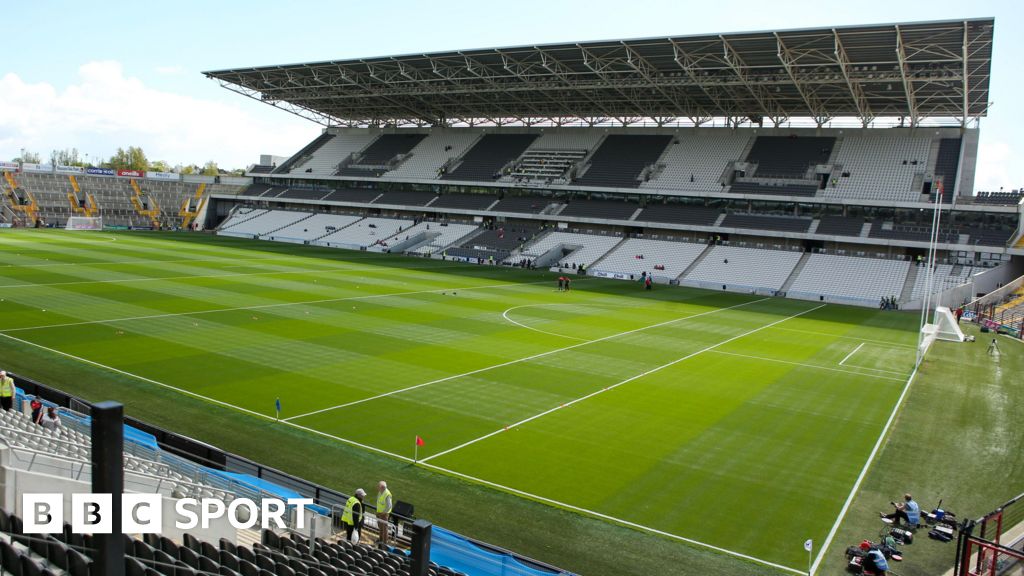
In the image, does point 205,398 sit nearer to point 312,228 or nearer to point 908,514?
point 908,514

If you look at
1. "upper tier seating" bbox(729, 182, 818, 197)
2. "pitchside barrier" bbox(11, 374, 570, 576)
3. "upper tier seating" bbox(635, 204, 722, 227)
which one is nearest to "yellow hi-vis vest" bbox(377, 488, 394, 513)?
"pitchside barrier" bbox(11, 374, 570, 576)

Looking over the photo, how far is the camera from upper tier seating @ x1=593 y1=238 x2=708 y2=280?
194 feet

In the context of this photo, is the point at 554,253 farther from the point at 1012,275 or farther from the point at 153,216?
the point at 153,216

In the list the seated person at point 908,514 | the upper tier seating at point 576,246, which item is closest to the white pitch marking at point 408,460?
the seated person at point 908,514

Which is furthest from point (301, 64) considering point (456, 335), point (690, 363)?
point (690, 363)

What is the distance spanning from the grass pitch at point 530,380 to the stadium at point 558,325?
0.16m

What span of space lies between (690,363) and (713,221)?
37.7 m

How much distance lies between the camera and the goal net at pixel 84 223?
8196 cm

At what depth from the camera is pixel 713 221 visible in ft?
205

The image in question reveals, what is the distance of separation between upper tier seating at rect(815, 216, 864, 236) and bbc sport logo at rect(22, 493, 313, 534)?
182ft

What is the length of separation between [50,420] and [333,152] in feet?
271

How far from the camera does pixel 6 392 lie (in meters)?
15.7

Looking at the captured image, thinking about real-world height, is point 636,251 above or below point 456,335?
above

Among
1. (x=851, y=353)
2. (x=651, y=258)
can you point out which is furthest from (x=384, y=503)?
(x=651, y=258)
